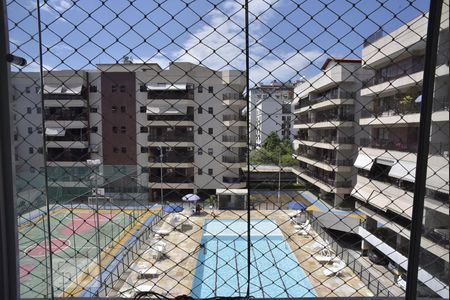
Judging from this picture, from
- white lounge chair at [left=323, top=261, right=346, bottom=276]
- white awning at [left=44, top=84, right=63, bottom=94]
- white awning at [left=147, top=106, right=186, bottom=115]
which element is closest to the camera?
white awning at [left=44, top=84, right=63, bottom=94]


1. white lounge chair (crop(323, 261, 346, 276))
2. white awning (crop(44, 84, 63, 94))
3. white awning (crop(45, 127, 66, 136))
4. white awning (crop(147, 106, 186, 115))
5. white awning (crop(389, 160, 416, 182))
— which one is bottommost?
white lounge chair (crop(323, 261, 346, 276))

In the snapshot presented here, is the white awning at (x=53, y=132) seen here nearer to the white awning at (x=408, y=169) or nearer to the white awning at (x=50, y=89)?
the white awning at (x=50, y=89)

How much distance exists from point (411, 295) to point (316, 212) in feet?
30.5

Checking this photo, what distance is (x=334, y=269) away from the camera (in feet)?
16.3

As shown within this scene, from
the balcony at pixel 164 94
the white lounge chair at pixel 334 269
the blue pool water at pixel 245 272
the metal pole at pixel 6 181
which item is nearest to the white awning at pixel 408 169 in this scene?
the blue pool water at pixel 245 272

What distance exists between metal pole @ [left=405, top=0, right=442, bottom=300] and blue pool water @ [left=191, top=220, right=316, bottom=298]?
328 mm

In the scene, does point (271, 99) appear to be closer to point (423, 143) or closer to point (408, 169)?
point (408, 169)

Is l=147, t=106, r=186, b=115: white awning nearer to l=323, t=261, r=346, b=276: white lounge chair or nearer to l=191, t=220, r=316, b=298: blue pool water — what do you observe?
l=191, t=220, r=316, b=298: blue pool water

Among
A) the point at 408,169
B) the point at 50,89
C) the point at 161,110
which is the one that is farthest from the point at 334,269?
the point at 161,110

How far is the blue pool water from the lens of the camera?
1.23 meters

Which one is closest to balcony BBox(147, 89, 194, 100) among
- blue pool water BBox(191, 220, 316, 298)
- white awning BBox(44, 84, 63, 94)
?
white awning BBox(44, 84, 63, 94)

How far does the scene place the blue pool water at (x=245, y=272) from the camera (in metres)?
1.23

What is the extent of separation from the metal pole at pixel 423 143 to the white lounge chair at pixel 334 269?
180 inches

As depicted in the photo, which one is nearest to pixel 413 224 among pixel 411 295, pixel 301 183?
pixel 411 295
